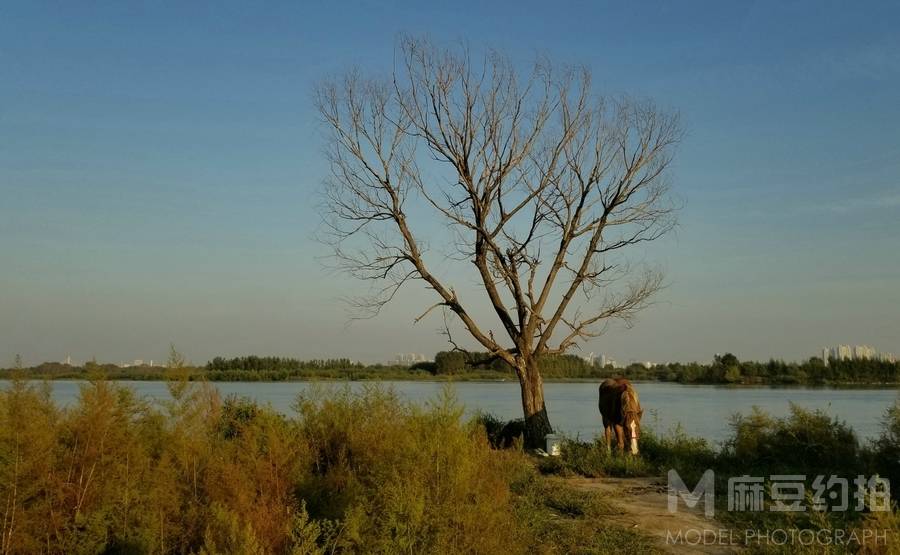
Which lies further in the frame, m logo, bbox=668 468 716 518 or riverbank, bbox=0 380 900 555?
m logo, bbox=668 468 716 518

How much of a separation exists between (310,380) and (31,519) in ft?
10.3

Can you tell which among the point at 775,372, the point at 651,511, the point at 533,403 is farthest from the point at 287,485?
the point at 775,372

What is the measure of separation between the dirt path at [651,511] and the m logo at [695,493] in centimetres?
8

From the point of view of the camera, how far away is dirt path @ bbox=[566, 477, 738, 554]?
7235 mm

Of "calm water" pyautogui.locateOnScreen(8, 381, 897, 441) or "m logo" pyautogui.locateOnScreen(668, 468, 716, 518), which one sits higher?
"calm water" pyautogui.locateOnScreen(8, 381, 897, 441)

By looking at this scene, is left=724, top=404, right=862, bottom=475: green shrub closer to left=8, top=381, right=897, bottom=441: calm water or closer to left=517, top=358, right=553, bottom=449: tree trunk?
left=8, top=381, right=897, bottom=441: calm water

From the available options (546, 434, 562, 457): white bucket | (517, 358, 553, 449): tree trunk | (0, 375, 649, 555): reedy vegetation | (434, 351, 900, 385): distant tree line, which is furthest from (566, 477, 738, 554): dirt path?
(434, 351, 900, 385): distant tree line

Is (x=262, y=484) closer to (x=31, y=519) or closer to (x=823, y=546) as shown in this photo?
(x=31, y=519)

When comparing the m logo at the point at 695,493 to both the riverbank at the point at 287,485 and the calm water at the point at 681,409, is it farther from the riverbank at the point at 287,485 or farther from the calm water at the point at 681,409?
the calm water at the point at 681,409

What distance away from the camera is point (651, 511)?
862 centimetres


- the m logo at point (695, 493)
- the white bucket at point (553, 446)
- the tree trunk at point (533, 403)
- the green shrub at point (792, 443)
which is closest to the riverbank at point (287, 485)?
the m logo at point (695, 493)

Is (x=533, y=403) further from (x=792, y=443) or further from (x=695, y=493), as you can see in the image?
(x=695, y=493)

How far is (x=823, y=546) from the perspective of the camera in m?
6.57

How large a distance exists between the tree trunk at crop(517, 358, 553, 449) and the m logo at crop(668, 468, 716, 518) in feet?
11.8
